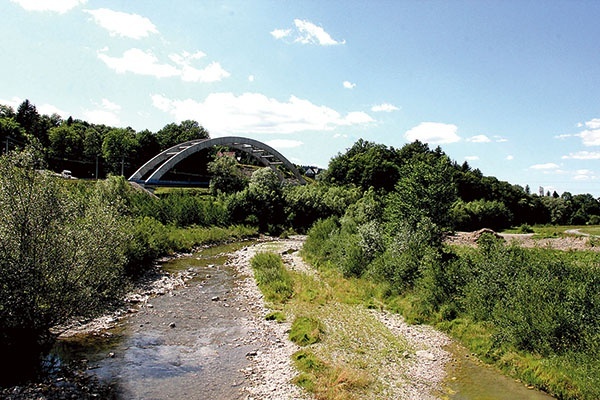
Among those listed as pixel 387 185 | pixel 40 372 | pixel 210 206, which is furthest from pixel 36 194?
pixel 387 185

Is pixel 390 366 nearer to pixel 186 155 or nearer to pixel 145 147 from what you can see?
pixel 186 155

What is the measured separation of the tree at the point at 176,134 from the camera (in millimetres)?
111500

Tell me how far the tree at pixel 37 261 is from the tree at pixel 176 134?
321 feet

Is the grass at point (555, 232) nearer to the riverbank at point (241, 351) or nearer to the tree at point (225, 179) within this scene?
the riverbank at point (241, 351)

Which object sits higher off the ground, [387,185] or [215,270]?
[387,185]

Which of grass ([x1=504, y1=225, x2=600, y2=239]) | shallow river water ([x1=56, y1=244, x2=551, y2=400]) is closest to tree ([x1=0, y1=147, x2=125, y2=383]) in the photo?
shallow river water ([x1=56, y1=244, x2=551, y2=400])

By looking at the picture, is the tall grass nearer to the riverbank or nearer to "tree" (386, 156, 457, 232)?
the riverbank

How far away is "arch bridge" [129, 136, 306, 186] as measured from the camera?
83.7 m

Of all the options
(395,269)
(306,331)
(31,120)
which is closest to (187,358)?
(306,331)

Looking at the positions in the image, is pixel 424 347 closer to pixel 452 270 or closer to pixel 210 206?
pixel 452 270

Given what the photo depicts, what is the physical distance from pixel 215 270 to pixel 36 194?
2392 cm

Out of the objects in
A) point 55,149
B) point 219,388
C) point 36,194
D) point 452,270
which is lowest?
point 219,388

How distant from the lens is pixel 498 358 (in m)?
18.4

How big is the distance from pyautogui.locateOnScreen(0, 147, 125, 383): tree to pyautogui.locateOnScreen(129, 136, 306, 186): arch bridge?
6796 cm
